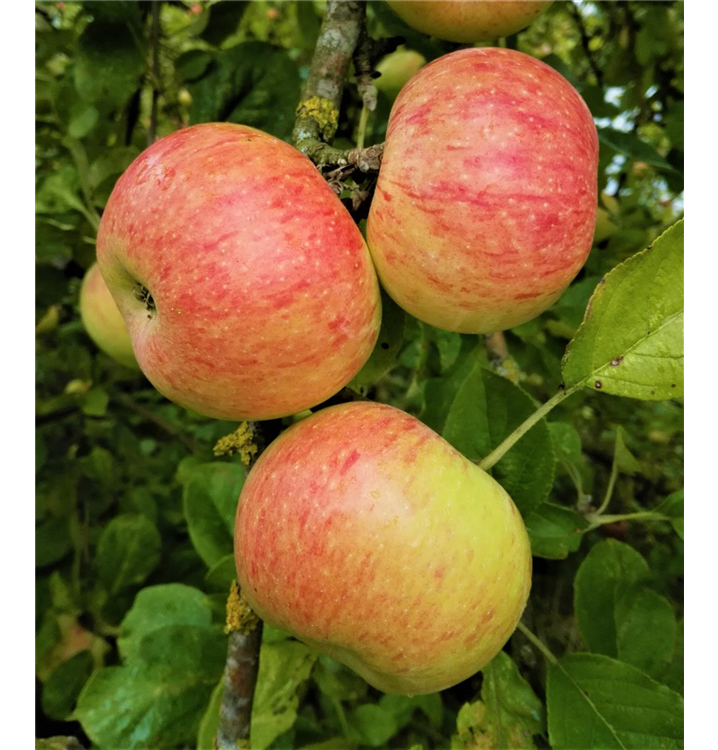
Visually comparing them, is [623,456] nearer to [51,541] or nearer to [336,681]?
[336,681]

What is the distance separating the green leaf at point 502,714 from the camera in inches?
34.8

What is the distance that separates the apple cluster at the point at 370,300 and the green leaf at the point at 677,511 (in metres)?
0.40

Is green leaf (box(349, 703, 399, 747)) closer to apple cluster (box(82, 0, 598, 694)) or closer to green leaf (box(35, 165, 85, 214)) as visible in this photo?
apple cluster (box(82, 0, 598, 694))

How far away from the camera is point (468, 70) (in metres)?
0.69

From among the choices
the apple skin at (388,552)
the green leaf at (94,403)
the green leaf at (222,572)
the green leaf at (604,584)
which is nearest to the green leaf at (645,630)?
the green leaf at (604,584)

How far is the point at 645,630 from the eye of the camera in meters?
1.02

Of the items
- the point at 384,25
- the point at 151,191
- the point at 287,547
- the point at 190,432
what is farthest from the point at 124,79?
the point at 190,432

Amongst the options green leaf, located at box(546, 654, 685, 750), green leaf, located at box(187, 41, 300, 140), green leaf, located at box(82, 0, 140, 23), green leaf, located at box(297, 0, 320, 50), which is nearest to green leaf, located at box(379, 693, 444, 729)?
green leaf, located at box(546, 654, 685, 750)

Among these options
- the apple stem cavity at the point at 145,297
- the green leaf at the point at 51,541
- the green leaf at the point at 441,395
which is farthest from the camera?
the green leaf at the point at 51,541

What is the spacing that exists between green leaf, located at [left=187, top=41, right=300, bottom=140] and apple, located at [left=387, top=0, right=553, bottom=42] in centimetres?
39

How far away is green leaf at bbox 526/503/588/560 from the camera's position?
36.5 inches

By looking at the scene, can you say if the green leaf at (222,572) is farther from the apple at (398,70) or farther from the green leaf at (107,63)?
A: the apple at (398,70)

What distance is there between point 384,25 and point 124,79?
486 millimetres

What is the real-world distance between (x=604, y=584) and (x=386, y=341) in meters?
0.56
